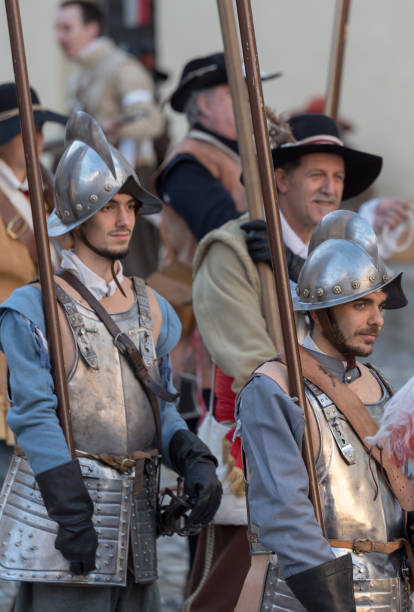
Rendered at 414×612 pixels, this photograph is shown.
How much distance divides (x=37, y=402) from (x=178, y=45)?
350 inches

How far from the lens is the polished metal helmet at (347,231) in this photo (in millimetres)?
3881

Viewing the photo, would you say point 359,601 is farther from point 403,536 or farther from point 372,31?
point 372,31

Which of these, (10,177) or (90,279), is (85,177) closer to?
(90,279)

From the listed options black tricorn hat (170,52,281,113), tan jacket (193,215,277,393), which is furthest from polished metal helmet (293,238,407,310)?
black tricorn hat (170,52,281,113)

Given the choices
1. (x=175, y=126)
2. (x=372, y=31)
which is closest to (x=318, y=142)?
(x=372, y=31)

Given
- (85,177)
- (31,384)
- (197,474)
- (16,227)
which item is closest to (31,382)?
(31,384)

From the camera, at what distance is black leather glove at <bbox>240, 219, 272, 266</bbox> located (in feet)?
15.7

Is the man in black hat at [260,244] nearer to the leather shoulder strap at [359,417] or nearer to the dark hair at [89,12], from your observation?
the leather shoulder strap at [359,417]

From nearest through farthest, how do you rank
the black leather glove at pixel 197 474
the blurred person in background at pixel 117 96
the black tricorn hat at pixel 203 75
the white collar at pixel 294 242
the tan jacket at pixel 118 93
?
the black leather glove at pixel 197 474, the white collar at pixel 294 242, the black tricorn hat at pixel 203 75, the blurred person in background at pixel 117 96, the tan jacket at pixel 118 93

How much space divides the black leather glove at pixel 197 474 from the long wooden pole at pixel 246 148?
0.70m

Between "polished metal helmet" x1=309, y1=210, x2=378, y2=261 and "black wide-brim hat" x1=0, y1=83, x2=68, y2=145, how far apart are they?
1677 mm

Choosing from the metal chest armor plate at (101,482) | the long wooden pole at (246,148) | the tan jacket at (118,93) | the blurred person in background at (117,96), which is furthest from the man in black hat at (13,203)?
the tan jacket at (118,93)

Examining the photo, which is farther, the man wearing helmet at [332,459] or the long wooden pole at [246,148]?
the long wooden pole at [246,148]

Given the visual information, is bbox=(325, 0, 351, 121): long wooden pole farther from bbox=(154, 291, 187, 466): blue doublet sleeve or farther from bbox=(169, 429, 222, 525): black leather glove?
bbox=(169, 429, 222, 525): black leather glove
